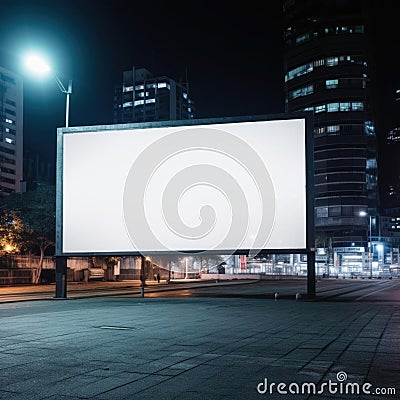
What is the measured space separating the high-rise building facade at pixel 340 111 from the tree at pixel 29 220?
4555 inches

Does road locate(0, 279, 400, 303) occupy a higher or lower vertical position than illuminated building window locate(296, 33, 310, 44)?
lower

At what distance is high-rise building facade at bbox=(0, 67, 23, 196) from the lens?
A: 178 m

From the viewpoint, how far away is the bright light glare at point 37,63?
30.7 m

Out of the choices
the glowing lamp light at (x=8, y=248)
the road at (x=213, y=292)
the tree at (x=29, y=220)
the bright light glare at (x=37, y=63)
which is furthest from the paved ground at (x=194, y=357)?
the glowing lamp light at (x=8, y=248)

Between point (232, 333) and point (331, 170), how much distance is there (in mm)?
158472

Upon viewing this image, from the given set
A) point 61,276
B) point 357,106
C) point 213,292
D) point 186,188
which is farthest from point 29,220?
point 357,106

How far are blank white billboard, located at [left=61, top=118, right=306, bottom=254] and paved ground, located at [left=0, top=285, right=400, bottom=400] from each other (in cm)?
1006

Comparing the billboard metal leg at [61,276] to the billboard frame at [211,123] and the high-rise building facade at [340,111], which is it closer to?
the billboard frame at [211,123]

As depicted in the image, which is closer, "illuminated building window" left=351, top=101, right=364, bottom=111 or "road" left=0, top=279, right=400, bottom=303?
"road" left=0, top=279, right=400, bottom=303

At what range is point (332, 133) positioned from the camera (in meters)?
171

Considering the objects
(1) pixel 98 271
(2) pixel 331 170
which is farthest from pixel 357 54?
(1) pixel 98 271

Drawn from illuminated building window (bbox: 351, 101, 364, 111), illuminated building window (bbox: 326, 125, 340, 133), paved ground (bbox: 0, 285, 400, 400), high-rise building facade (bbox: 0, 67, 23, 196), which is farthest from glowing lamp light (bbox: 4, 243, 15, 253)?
illuminated building window (bbox: 351, 101, 364, 111)

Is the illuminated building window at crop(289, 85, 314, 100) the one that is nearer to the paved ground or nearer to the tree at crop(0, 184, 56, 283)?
the tree at crop(0, 184, 56, 283)

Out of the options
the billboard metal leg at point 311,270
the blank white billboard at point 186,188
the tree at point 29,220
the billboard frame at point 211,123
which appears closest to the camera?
the billboard frame at point 211,123
